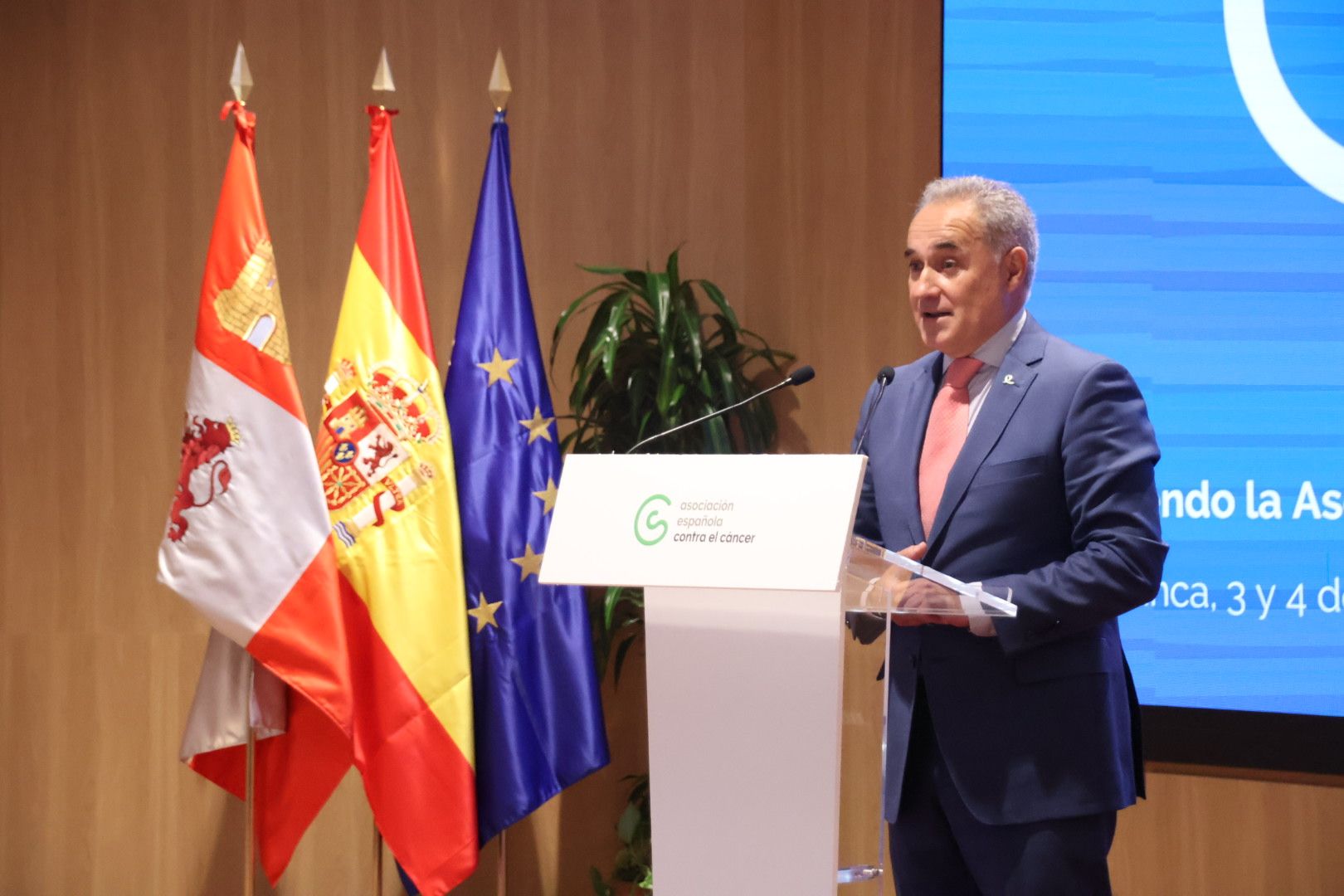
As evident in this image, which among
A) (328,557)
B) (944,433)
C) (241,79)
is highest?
(241,79)

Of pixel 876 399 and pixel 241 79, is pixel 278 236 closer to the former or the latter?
pixel 241 79

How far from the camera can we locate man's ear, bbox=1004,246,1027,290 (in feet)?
7.86

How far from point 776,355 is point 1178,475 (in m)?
1.22

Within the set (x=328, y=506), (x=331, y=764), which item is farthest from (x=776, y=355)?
(x=331, y=764)

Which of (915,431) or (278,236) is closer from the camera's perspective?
(915,431)

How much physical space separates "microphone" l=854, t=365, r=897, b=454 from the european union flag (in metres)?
1.14

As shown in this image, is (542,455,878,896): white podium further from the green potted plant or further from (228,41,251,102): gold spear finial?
(228,41,251,102): gold spear finial

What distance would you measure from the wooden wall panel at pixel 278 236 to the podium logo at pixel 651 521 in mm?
2117

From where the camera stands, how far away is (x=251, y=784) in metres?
3.29

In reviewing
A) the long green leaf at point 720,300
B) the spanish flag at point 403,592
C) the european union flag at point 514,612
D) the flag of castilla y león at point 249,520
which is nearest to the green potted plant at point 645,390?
the long green leaf at point 720,300

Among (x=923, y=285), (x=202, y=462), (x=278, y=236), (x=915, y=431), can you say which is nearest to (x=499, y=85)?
(x=278, y=236)

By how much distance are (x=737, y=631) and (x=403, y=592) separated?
5.02 feet

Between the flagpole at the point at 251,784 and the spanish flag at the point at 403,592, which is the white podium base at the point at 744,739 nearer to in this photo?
the spanish flag at the point at 403,592

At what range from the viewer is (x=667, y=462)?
193 cm
